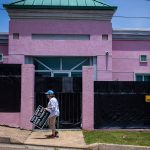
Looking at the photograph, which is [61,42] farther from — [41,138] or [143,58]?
[41,138]

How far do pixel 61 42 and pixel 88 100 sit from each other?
5946mm

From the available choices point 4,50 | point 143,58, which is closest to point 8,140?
point 4,50

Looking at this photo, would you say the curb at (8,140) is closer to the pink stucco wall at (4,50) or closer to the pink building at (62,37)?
the pink building at (62,37)

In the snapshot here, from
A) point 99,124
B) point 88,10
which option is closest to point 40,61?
point 88,10

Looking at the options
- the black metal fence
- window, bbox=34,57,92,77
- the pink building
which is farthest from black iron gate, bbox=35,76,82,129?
window, bbox=34,57,92,77

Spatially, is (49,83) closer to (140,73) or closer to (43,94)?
(43,94)

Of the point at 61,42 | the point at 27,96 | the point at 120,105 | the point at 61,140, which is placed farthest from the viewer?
the point at 61,42

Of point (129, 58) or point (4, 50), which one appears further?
point (129, 58)

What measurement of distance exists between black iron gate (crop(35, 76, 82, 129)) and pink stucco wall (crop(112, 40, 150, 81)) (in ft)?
20.4

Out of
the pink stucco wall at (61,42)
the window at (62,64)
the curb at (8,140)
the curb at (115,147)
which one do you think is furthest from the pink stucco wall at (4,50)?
the curb at (115,147)

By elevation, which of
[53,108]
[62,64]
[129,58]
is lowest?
[53,108]

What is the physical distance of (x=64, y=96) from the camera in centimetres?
1712

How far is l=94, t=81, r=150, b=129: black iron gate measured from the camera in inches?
675

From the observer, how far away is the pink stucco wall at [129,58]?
75.3 feet
